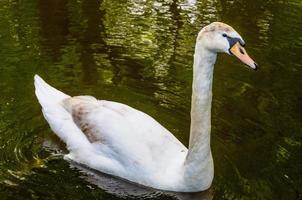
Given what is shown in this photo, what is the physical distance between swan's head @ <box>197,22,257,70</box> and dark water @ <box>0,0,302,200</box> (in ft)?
4.80

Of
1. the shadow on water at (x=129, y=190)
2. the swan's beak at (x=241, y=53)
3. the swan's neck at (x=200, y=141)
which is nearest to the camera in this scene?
the swan's beak at (x=241, y=53)

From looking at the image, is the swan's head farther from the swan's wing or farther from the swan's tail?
the swan's tail

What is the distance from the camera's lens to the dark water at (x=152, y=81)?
275 inches

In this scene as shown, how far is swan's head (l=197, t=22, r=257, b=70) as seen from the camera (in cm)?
634

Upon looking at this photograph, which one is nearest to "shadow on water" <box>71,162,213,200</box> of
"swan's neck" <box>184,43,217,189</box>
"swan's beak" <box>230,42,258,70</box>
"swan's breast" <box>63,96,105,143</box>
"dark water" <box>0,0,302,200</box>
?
"dark water" <box>0,0,302,200</box>

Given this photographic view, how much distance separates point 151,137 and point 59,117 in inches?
53.5

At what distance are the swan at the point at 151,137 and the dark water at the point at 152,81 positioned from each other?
163mm

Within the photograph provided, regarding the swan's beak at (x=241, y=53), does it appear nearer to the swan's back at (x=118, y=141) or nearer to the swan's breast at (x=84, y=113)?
the swan's back at (x=118, y=141)

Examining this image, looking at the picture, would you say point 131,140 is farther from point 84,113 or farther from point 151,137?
point 84,113

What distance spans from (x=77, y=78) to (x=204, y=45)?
3.57 meters

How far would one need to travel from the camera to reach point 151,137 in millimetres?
7086

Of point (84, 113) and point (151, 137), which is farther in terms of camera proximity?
point (84, 113)

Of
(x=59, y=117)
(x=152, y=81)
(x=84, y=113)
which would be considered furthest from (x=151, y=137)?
(x=152, y=81)

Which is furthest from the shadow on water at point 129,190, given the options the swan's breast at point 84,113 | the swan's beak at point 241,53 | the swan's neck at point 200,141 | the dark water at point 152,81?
the swan's beak at point 241,53
